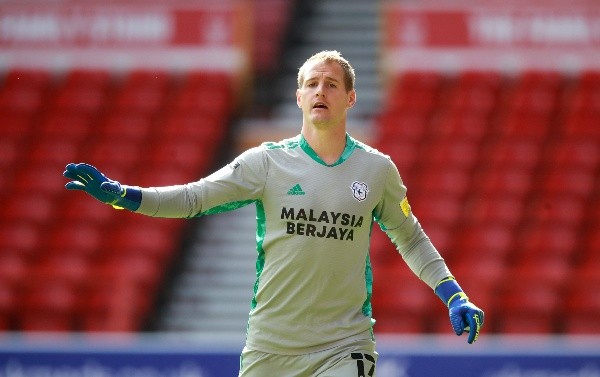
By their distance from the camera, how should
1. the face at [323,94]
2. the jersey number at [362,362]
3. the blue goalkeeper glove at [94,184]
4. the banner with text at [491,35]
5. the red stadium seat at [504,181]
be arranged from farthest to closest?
the banner with text at [491,35], the red stadium seat at [504,181], the face at [323,94], the jersey number at [362,362], the blue goalkeeper glove at [94,184]

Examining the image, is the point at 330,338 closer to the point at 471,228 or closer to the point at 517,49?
the point at 471,228

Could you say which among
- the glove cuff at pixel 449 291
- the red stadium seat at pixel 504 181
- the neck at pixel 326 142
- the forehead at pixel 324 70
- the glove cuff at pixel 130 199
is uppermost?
the red stadium seat at pixel 504 181

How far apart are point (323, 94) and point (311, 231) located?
0.53 m

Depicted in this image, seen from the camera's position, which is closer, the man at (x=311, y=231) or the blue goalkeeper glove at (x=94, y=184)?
the blue goalkeeper glove at (x=94, y=184)

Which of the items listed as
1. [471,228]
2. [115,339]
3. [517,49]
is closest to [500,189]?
[471,228]

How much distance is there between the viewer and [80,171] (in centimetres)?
423

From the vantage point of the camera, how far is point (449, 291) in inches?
188

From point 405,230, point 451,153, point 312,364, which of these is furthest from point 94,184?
point 451,153

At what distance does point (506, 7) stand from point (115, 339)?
6.08m

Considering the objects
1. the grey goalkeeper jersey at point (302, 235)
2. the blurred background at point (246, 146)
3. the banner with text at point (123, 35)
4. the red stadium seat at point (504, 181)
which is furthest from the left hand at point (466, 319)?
the banner with text at point (123, 35)

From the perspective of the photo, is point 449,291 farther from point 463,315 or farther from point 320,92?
point 320,92

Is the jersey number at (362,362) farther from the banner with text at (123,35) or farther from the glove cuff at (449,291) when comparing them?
the banner with text at (123,35)

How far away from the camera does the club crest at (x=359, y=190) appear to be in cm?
458

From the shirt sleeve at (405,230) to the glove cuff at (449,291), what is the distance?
3cm
